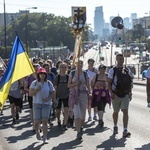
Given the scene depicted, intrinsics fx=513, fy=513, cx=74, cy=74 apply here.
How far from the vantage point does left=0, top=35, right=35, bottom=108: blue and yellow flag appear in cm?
1032

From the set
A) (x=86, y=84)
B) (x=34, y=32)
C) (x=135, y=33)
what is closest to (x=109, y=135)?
(x=86, y=84)

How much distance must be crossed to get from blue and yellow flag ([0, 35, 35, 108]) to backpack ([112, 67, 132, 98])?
5.95ft

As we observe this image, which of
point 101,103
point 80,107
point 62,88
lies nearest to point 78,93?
point 80,107

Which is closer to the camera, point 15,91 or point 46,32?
point 15,91

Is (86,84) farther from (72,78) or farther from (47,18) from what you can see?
(47,18)

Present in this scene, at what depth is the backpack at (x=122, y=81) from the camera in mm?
10773

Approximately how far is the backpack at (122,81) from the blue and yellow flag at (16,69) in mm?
1812

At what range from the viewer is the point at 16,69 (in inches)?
420

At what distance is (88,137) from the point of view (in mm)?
11258

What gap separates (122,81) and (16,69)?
2.23m

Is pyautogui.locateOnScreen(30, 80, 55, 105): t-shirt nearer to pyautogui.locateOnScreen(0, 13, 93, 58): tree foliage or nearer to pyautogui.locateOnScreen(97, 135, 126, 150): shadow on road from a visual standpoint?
pyautogui.locateOnScreen(97, 135, 126, 150): shadow on road

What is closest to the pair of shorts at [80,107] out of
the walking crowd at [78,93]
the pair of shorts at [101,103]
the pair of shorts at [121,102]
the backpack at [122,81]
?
the walking crowd at [78,93]

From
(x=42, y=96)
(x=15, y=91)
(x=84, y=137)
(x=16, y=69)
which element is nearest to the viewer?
(x=42, y=96)

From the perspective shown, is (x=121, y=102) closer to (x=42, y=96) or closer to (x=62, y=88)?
(x=42, y=96)
